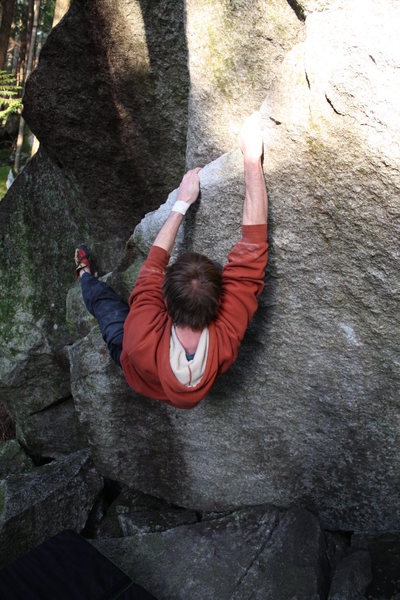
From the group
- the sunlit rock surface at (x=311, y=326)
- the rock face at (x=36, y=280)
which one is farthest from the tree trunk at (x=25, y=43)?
the sunlit rock surface at (x=311, y=326)

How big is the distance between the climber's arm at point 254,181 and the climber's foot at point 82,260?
8.58 feet

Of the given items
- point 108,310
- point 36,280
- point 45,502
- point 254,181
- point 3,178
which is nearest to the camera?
point 254,181

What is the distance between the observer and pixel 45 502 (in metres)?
5.30

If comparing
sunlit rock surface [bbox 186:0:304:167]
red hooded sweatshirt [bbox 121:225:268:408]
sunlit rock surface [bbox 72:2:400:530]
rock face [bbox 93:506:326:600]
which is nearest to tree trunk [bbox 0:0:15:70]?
sunlit rock surface [bbox 186:0:304:167]

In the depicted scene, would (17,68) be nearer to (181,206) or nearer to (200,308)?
(181,206)

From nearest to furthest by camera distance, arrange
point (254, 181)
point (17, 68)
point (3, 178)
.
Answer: point (254, 181) → point (3, 178) → point (17, 68)

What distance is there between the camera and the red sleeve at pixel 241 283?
137 inches

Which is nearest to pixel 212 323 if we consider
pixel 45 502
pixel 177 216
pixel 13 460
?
pixel 177 216

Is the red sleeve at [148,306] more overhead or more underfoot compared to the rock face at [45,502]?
more overhead

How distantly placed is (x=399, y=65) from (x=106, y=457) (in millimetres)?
4402

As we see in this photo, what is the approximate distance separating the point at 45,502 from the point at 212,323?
10.2ft

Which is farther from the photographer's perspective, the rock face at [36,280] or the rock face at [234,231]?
the rock face at [36,280]

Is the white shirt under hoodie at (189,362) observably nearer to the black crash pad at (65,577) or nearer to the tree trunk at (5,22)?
the black crash pad at (65,577)

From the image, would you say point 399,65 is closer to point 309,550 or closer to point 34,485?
point 309,550
